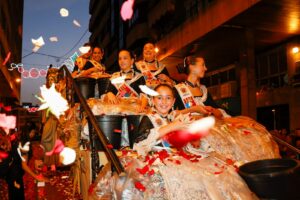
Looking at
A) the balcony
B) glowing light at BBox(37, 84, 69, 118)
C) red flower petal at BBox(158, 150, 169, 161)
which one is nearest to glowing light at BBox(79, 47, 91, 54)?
glowing light at BBox(37, 84, 69, 118)

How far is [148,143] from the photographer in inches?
160

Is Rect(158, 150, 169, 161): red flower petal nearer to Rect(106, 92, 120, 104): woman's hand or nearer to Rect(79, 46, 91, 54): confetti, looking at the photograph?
Rect(106, 92, 120, 104): woman's hand

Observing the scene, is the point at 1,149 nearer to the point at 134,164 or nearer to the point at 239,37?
the point at 134,164

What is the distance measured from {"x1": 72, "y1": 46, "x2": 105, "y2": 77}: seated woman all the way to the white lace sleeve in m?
3.75

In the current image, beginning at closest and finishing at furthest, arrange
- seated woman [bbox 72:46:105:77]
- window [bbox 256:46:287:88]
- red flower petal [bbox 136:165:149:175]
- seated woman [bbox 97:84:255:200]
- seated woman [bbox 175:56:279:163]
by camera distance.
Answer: seated woman [bbox 97:84:255:200], red flower petal [bbox 136:165:149:175], seated woman [bbox 175:56:279:163], seated woman [bbox 72:46:105:77], window [bbox 256:46:287:88]

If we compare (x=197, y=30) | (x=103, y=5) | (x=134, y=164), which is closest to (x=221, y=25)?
(x=197, y=30)

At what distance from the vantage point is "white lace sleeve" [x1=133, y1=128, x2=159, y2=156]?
13.3 feet

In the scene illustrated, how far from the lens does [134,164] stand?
12.1ft

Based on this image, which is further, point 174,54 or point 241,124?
point 174,54

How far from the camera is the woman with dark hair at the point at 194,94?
5363 millimetres

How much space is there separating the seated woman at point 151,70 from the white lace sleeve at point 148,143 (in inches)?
105

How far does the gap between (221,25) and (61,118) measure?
10.2 m

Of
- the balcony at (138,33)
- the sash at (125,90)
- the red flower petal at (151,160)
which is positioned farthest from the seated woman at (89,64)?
the balcony at (138,33)

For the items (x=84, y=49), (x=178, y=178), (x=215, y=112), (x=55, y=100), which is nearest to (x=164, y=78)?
(x=215, y=112)
